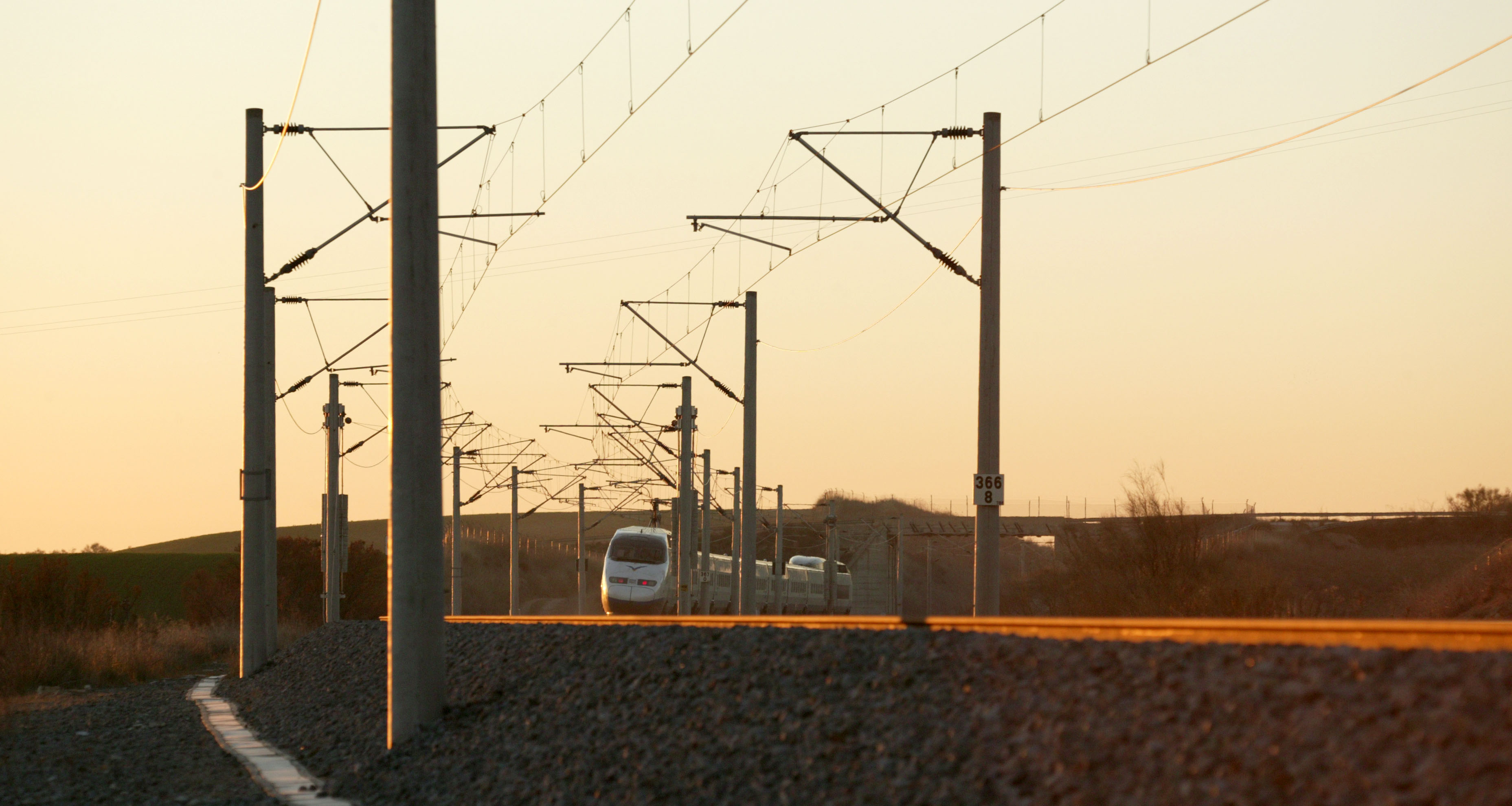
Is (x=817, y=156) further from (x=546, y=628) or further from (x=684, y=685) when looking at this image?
(x=684, y=685)

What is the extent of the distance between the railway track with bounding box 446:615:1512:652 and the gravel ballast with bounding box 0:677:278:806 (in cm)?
521

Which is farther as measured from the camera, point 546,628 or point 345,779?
point 546,628

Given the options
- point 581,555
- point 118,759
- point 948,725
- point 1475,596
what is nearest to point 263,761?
point 118,759

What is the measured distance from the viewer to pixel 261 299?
72.7 feet

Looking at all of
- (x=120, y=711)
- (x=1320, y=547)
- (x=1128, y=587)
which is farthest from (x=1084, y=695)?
(x=1320, y=547)

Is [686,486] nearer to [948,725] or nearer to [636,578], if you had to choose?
[636,578]

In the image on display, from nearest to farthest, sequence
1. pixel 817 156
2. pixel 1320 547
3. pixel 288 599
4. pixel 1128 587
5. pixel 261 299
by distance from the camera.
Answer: pixel 817 156, pixel 261 299, pixel 1128 587, pixel 288 599, pixel 1320 547

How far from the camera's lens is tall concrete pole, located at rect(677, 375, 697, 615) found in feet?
123

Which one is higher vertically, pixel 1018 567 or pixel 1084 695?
pixel 1084 695

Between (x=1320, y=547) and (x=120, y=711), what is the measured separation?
7716cm

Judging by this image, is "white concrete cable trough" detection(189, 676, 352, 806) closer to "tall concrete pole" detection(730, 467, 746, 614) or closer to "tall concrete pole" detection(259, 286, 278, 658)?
"tall concrete pole" detection(259, 286, 278, 658)

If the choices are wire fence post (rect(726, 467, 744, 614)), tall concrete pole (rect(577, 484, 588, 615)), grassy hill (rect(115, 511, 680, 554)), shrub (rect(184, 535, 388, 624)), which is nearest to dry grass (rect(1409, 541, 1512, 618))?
wire fence post (rect(726, 467, 744, 614))

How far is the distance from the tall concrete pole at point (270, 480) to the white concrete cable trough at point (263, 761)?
321 centimetres

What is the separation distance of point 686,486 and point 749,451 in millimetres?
8080
